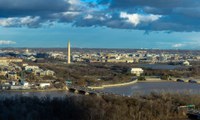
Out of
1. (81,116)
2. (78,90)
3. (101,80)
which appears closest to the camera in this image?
(81,116)

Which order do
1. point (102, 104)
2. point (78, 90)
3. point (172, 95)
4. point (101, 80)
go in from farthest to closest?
point (101, 80) → point (78, 90) → point (172, 95) → point (102, 104)

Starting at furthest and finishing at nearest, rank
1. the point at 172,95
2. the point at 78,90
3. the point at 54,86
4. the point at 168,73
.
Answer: the point at 168,73 < the point at 54,86 < the point at 78,90 < the point at 172,95

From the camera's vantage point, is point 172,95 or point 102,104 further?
point 172,95

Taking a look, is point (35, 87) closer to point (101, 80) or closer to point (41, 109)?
point (101, 80)

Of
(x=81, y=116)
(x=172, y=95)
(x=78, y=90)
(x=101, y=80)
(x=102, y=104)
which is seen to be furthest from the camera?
(x=101, y=80)

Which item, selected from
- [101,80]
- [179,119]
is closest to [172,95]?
[179,119]

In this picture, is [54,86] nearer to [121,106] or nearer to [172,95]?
[172,95]

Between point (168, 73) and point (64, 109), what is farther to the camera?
point (168, 73)

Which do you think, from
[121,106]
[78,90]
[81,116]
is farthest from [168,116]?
[78,90]
